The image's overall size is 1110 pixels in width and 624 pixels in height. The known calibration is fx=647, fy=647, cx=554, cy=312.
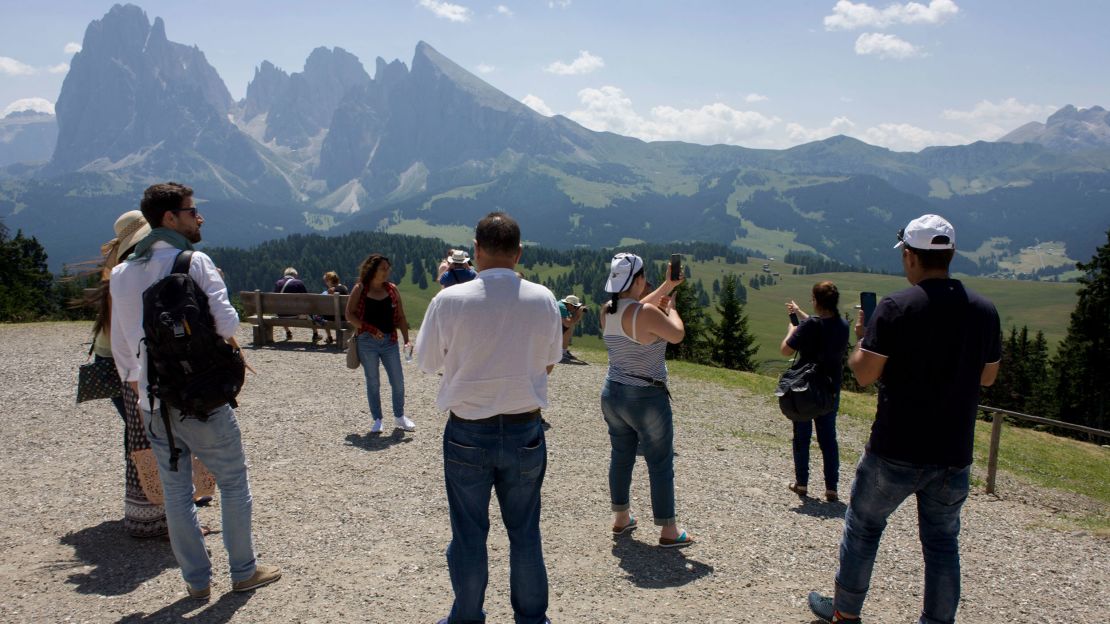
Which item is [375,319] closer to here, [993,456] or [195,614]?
[195,614]

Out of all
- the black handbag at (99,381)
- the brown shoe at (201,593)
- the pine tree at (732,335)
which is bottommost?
the pine tree at (732,335)

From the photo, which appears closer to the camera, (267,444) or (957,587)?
(957,587)

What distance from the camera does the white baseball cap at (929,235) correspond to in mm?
3998

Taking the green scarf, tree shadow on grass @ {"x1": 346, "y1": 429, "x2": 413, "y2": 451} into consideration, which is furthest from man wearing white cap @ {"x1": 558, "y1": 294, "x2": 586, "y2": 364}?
the green scarf

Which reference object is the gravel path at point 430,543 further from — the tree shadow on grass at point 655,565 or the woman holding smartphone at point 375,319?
the woman holding smartphone at point 375,319

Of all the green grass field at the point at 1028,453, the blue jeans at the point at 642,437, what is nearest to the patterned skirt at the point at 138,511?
the blue jeans at the point at 642,437

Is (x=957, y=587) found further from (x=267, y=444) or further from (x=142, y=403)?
(x=267, y=444)

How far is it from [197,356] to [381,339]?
5.13 meters

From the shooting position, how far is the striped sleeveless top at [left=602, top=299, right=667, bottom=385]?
5.57 meters

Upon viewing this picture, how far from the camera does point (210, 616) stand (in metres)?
4.75

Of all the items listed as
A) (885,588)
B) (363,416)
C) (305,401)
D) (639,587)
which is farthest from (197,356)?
(305,401)

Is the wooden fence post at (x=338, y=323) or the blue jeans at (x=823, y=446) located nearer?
the blue jeans at (x=823, y=446)

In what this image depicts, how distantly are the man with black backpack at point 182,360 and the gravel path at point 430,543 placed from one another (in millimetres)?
723

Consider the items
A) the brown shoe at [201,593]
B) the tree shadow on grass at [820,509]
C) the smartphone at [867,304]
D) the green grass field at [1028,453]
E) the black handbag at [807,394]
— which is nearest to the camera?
the smartphone at [867,304]
